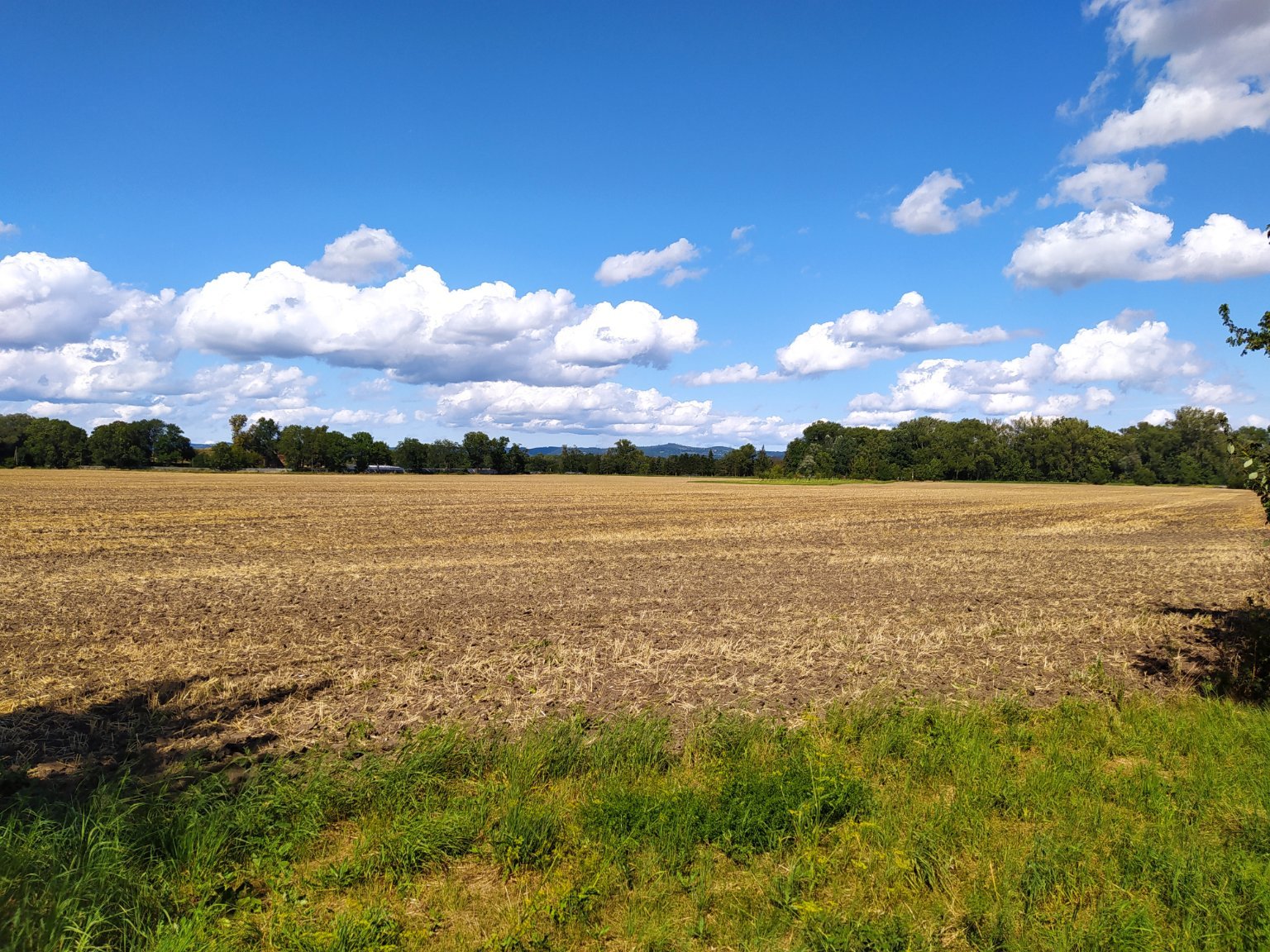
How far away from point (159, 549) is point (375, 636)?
1583cm

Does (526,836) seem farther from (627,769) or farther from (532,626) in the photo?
(532,626)

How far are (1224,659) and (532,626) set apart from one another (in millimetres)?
10883

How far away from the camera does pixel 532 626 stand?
1356cm

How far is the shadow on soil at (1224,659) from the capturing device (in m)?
9.59

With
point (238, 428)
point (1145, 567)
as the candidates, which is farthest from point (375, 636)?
point (238, 428)

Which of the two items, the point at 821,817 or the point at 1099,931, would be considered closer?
→ the point at 1099,931

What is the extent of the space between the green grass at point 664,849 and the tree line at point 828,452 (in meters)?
148

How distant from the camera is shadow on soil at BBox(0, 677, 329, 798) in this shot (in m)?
6.89

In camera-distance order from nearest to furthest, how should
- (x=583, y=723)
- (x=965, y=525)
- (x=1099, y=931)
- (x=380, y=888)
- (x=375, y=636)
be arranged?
(x=1099, y=931) → (x=380, y=888) → (x=583, y=723) → (x=375, y=636) → (x=965, y=525)

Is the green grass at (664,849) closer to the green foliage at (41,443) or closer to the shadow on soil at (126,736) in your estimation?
the shadow on soil at (126,736)

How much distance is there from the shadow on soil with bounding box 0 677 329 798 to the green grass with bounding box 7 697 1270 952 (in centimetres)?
56

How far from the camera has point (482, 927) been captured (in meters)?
4.80

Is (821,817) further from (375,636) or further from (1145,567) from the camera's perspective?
(1145,567)

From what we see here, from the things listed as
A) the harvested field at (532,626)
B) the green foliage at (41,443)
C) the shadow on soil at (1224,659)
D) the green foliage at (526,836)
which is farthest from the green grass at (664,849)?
the green foliage at (41,443)
